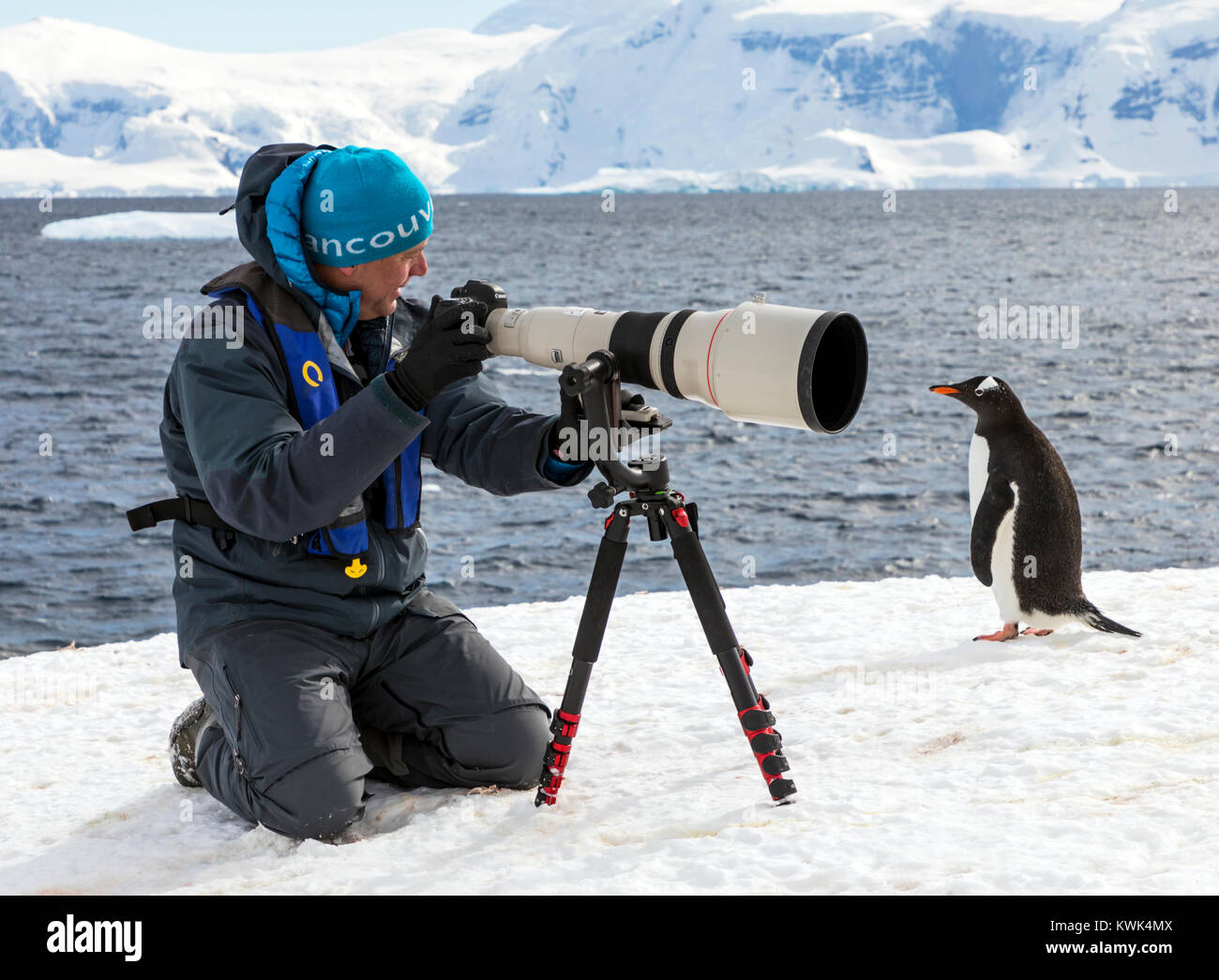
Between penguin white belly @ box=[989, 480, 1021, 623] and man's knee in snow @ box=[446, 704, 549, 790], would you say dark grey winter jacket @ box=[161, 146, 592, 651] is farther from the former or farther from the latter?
penguin white belly @ box=[989, 480, 1021, 623]

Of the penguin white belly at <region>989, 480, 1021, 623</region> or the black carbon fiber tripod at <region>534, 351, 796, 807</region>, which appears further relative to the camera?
the penguin white belly at <region>989, 480, 1021, 623</region>

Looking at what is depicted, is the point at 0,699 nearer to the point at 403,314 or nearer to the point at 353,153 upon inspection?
the point at 403,314

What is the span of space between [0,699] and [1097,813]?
3544mm

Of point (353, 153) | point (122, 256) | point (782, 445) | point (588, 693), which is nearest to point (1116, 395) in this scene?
point (782, 445)

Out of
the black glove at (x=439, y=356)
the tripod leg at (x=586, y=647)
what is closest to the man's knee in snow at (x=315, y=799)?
the tripod leg at (x=586, y=647)

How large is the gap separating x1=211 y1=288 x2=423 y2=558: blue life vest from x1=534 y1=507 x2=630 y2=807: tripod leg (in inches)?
22.1

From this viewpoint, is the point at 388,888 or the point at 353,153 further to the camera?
the point at 353,153

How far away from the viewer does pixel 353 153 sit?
2.97m

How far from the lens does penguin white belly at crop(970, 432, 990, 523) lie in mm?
5059

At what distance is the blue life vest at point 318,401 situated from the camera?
2.98m

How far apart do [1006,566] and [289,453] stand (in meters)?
2.92

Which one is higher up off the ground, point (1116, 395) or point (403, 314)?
point (403, 314)

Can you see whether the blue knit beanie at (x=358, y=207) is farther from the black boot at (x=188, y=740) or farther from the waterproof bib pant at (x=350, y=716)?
the black boot at (x=188, y=740)

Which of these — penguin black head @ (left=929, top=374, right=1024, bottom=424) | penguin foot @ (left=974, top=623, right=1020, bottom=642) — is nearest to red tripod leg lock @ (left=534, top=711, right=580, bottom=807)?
penguin foot @ (left=974, top=623, right=1020, bottom=642)
